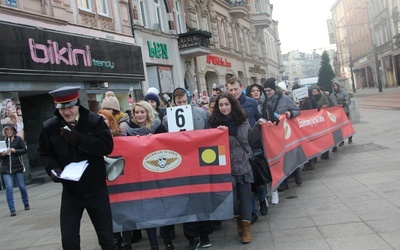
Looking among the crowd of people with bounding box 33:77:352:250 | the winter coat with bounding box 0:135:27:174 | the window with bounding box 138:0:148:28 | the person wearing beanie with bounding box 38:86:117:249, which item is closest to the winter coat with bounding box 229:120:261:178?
the crowd of people with bounding box 33:77:352:250

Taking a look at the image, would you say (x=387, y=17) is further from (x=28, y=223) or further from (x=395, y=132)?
(x=28, y=223)

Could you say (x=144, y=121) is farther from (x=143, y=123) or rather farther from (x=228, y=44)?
(x=228, y=44)

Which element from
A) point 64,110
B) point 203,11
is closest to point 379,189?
point 64,110

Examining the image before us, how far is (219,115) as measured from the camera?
16.4ft

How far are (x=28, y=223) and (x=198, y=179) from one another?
379 cm

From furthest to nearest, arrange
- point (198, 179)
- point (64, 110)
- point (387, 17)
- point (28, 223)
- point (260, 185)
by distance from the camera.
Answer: point (387, 17) → point (28, 223) → point (260, 185) → point (198, 179) → point (64, 110)

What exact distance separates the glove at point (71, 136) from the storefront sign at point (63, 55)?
907 cm

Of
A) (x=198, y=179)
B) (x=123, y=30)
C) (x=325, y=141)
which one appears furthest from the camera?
(x=123, y=30)

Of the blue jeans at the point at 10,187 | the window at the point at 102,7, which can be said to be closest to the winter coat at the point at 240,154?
the blue jeans at the point at 10,187

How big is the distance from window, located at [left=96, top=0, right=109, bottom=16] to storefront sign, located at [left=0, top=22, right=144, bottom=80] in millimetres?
1462

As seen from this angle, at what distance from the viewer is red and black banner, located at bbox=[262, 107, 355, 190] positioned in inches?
239

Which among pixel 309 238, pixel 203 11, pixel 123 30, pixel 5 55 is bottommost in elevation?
pixel 309 238

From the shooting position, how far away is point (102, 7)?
55.9 feet

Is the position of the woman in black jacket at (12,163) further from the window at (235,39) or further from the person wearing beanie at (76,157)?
the window at (235,39)
